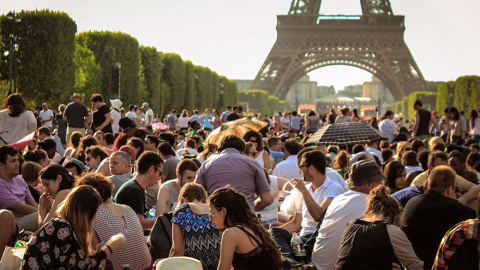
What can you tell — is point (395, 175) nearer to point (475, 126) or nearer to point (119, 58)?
point (475, 126)

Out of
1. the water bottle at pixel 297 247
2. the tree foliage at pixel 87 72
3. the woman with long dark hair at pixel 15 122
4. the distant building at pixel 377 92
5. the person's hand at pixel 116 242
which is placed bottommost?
the distant building at pixel 377 92

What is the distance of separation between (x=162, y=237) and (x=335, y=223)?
1419mm

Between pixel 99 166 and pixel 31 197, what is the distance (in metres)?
1.12

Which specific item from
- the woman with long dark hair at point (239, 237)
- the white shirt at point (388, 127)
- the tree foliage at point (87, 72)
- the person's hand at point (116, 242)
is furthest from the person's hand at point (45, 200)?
the tree foliage at point (87, 72)

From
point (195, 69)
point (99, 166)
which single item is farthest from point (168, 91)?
point (99, 166)

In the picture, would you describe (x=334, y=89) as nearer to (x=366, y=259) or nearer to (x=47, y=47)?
(x=47, y=47)

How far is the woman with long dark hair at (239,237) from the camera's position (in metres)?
4.82

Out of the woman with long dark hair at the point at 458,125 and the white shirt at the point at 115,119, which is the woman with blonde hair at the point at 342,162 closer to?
the white shirt at the point at 115,119

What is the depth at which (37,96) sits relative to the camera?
30297mm

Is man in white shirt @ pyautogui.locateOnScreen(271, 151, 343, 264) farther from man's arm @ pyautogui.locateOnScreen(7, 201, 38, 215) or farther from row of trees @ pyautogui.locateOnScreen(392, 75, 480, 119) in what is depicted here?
row of trees @ pyautogui.locateOnScreen(392, 75, 480, 119)

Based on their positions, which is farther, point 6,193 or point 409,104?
point 409,104

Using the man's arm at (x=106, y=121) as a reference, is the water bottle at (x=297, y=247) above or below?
below

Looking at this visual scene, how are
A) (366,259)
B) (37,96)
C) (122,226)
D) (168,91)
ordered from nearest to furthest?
(366,259) < (122,226) < (37,96) < (168,91)

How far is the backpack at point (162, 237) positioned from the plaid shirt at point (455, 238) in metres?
2.28
